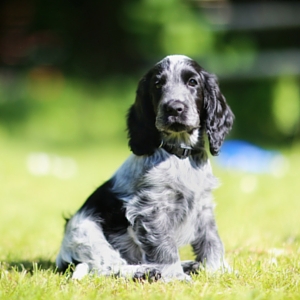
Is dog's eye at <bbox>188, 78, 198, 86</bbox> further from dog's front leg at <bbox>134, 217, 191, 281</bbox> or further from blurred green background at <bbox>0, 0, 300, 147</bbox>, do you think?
blurred green background at <bbox>0, 0, 300, 147</bbox>

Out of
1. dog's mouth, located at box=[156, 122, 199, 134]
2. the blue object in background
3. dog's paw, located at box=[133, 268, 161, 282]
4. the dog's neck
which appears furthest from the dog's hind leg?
the blue object in background

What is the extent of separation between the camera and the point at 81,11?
20.0 metres

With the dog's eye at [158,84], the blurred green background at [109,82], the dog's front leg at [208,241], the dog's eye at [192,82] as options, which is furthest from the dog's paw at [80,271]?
the blurred green background at [109,82]

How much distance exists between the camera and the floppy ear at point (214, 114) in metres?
5.55

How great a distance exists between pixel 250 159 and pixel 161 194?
7.45m

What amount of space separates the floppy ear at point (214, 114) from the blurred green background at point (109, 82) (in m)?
3.23

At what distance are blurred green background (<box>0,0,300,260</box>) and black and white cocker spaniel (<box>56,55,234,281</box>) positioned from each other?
3.33 meters

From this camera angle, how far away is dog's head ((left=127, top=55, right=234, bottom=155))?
5191 mm

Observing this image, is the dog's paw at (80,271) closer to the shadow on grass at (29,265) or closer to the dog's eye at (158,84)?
the shadow on grass at (29,265)

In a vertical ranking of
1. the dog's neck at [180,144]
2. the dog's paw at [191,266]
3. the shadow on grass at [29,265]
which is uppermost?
the dog's neck at [180,144]

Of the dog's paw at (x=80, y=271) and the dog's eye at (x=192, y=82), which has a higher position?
the dog's eye at (x=192, y=82)

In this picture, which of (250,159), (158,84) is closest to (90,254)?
(158,84)

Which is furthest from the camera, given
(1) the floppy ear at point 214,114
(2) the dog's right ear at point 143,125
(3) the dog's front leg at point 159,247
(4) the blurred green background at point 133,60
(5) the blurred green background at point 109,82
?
(4) the blurred green background at point 133,60

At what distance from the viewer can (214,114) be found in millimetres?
5559
